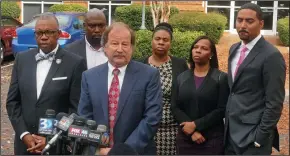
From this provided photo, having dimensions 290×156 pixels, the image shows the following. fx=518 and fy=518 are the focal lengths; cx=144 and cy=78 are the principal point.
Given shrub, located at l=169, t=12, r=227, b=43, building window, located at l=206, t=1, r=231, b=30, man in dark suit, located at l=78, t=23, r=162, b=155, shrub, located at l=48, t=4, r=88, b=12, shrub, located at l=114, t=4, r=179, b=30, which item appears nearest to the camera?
man in dark suit, located at l=78, t=23, r=162, b=155

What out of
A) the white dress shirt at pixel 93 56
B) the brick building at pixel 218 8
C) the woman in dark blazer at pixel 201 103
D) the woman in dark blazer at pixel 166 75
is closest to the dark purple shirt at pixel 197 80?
the woman in dark blazer at pixel 201 103

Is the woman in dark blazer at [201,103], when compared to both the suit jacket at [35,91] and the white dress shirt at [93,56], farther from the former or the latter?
the suit jacket at [35,91]

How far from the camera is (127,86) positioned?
3639 mm

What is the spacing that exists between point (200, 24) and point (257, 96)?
33.6ft

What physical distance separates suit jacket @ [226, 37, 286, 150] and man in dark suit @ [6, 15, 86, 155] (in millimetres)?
1285

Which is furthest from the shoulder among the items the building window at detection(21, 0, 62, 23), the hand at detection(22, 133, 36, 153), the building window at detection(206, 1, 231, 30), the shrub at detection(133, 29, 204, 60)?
the building window at detection(206, 1, 231, 30)

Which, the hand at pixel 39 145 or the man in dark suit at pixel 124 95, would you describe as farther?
the hand at pixel 39 145

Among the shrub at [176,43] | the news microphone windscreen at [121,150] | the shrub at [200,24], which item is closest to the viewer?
the news microphone windscreen at [121,150]

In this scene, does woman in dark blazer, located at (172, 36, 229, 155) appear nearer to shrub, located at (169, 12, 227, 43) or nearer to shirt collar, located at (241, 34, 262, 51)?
shirt collar, located at (241, 34, 262, 51)

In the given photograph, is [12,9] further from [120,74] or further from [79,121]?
[79,121]

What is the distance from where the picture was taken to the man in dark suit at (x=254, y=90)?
13.0ft

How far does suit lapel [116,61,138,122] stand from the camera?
3621 millimetres

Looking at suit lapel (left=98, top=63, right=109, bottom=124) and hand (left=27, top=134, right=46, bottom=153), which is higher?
suit lapel (left=98, top=63, right=109, bottom=124)

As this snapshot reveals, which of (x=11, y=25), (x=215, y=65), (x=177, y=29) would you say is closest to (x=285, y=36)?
(x=177, y=29)
